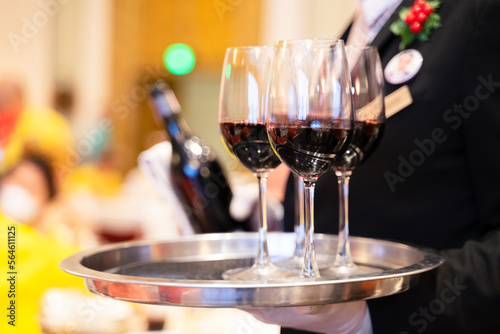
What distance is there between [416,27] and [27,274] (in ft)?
4.22

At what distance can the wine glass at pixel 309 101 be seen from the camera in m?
0.78

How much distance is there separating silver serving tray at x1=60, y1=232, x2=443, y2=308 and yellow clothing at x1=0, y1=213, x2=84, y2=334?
733 mm

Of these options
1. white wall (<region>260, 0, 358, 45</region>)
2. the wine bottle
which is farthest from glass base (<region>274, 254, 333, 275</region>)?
white wall (<region>260, 0, 358, 45</region>)

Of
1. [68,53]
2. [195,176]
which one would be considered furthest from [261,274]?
[68,53]

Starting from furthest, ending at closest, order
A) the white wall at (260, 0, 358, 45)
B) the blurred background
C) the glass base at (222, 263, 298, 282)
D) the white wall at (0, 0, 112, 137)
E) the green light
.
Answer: the green light < the white wall at (0, 0, 112, 137) < the white wall at (260, 0, 358, 45) < the blurred background < the glass base at (222, 263, 298, 282)

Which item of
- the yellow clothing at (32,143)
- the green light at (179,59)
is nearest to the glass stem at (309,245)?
the yellow clothing at (32,143)

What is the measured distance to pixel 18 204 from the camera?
258cm

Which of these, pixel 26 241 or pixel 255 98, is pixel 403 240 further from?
pixel 26 241

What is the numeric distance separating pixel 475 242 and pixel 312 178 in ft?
1.07

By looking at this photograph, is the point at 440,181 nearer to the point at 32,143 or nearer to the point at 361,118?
the point at 361,118

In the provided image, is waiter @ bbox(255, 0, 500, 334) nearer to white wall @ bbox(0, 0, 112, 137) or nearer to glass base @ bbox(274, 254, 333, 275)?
glass base @ bbox(274, 254, 333, 275)

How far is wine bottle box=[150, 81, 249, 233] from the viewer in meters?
1.64

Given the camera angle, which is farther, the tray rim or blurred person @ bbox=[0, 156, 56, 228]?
blurred person @ bbox=[0, 156, 56, 228]

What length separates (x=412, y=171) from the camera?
1.08m
